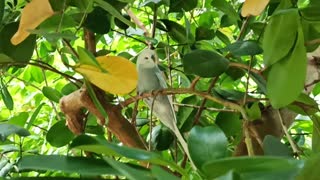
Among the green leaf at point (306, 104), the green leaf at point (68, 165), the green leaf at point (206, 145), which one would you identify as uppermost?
the green leaf at point (68, 165)

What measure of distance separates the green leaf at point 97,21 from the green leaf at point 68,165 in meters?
0.31

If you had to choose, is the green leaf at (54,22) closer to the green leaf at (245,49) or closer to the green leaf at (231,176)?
the green leaf at (245,49)

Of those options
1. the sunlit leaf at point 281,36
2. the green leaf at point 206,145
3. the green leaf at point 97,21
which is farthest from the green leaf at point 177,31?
the green leaf at point 206,145

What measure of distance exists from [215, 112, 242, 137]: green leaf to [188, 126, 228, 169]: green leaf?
1.14ft

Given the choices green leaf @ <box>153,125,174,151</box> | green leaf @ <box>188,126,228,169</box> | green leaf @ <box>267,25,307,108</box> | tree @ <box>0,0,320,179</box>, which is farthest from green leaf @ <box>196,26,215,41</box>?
green leaf @ <box>188,126,228,169</box>

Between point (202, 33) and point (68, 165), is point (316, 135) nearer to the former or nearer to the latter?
point (202, 33)

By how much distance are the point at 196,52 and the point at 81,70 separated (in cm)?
12

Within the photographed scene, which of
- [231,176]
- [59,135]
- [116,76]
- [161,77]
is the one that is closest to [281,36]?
[116,76]

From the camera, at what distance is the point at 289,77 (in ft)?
1.12

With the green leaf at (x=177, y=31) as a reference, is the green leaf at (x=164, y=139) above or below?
below

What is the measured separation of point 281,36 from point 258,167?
0.21m

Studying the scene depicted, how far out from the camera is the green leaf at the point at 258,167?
15 centimetres

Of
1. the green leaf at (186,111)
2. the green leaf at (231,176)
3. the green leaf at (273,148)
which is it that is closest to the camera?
the green leaf at (231,176)

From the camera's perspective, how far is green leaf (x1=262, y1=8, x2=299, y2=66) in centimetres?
34
